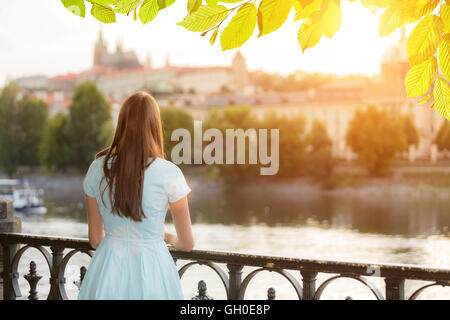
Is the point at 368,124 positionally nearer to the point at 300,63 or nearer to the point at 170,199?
the point at 300,63

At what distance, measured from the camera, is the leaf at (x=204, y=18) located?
146 cm

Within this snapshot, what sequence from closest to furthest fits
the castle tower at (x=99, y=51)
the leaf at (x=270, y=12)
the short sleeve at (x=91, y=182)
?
the leaf at (x=270, y=12) → the short sleeve at (x=91, y=182) → the castle tower at (x=99, y=51)

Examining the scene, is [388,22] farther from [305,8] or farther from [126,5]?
[126,5]

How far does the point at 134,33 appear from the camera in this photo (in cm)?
9575

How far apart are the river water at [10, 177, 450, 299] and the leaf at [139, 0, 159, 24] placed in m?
18.3

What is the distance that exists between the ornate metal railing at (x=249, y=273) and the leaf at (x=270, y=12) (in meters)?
0.91

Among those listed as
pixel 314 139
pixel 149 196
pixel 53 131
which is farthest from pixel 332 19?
pixel 53 131

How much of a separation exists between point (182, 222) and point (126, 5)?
0.63 m

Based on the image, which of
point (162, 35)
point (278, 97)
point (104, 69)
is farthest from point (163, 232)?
point (104, 69)

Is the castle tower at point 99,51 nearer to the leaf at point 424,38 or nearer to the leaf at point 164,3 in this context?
the leaf at point 164,3

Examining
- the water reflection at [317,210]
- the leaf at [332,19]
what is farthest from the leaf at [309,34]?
the water reflection at [317,210]

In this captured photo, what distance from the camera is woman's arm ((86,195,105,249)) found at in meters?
1.95

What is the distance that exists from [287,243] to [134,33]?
70210 millimetres

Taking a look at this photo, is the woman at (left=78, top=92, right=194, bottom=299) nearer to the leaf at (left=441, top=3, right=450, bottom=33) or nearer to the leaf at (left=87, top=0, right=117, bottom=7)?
the leaf at (left=87, top=0, right=117, bottom=7)
